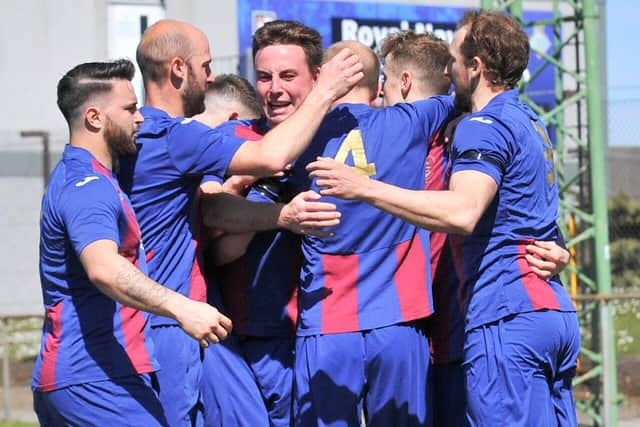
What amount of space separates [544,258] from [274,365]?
4.44 ft

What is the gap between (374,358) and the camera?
522 centimetres

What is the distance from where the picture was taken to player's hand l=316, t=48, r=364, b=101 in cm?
493

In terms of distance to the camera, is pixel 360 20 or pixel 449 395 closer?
pixel 449 395

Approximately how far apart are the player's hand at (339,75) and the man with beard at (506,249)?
1.38 feet

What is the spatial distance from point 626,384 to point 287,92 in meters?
8.90

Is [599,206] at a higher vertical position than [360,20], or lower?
lower

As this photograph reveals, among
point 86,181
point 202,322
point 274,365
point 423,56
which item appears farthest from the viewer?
point 423,56

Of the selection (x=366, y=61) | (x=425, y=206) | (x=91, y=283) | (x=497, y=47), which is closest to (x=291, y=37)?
(x=366, y=61)

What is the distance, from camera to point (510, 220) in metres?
4.94

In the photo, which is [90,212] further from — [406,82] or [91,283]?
[406,82]

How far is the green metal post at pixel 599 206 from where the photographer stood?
11.6 m

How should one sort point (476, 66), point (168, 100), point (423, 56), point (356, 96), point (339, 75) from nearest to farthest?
point (339, 75), point (476, 66), point (168, 100), point (356, 96), point (423, 56)

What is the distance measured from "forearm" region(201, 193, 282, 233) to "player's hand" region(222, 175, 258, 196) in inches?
2.4

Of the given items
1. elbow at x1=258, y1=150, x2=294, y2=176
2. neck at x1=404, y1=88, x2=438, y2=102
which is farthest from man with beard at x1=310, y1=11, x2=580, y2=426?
neck at x1=404, y1=88, x2=438, y2=102
